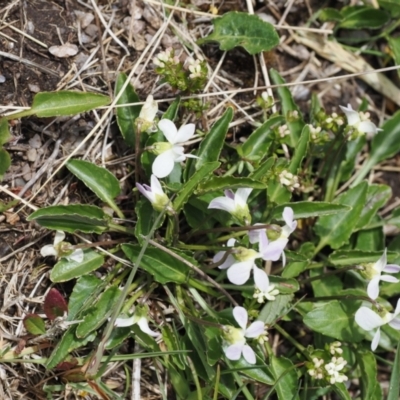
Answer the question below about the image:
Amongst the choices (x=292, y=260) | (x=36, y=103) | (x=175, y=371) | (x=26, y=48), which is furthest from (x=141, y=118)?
(x=175, y=371)

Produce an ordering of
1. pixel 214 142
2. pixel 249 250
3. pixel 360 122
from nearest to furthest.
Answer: pixel 249 250 → pixel 214 142 → pixel 360 122

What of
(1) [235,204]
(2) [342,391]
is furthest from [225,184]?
(2) [342,391]

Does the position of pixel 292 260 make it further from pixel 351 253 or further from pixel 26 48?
pixel 26 48

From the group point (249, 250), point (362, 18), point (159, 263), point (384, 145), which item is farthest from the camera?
point (362, 18)

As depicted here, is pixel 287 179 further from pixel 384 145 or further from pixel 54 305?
pixel 54 305

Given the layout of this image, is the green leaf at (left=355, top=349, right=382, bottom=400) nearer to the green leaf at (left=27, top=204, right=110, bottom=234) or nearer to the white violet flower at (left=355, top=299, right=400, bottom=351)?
the white violet flower at (left=355, top=299, right=400, bottom=351)

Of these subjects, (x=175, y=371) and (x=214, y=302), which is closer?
(x=175, y=371)

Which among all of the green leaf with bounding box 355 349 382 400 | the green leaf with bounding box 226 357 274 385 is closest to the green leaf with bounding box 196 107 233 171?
the green leaf with bounding box 226 357 274 385
